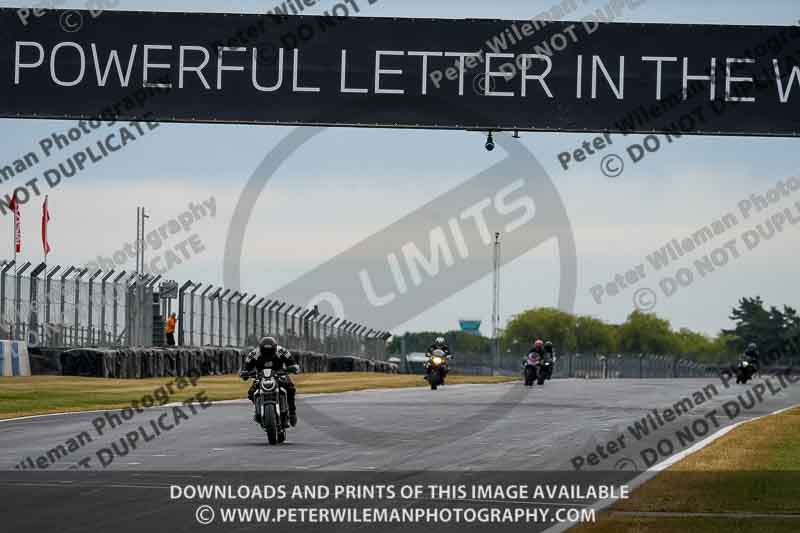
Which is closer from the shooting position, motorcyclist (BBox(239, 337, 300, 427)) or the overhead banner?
the overhead banner

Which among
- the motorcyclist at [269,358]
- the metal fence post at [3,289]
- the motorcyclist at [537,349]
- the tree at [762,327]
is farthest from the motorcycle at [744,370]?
the tree at [762,327]

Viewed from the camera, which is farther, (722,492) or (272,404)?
(272,404)

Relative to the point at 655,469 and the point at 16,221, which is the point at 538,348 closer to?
the point at 16,221

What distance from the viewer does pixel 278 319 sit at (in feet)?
174

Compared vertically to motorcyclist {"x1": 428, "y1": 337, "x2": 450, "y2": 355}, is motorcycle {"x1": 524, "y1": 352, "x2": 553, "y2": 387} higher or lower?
lower

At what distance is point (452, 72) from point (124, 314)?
25.6 meters

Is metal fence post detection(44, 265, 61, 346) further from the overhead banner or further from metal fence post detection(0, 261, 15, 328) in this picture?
the overhead banner

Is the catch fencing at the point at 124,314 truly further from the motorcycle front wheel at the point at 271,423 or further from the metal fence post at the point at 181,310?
the motorcycle front wheel at the point at 271,423

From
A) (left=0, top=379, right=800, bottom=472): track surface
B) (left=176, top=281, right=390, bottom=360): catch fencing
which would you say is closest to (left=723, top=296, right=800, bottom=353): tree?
(left=176, top=281, right=390, bottom=360): catch fencing

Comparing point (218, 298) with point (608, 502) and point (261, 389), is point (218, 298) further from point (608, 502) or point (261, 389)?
point (608, 502)

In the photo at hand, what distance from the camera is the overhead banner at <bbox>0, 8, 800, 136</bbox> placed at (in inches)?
671

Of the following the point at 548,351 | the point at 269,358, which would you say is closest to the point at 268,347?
the point at 269,358

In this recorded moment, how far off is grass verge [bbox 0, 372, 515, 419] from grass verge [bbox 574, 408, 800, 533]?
1313 cm

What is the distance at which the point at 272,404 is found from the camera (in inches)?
733
